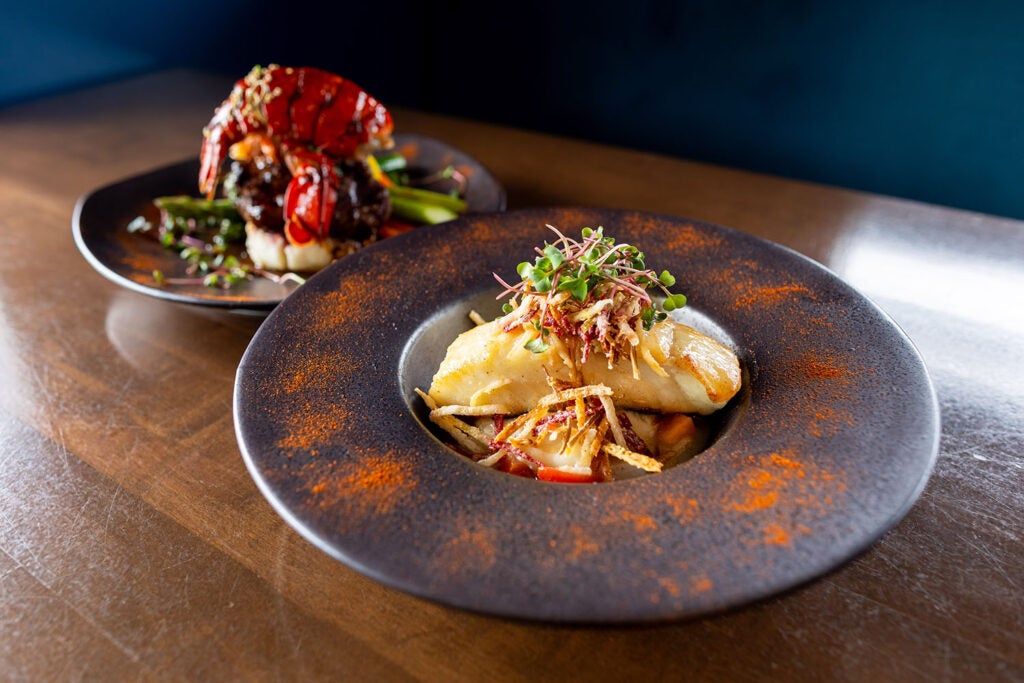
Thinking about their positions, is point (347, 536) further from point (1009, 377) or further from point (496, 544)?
point (1009, 377)

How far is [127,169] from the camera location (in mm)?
2588

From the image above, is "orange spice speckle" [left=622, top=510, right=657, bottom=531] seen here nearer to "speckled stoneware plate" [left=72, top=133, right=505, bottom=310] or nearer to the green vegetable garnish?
the green vegetable garnish

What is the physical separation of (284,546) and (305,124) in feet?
4.16

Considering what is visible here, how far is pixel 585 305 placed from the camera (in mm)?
1276

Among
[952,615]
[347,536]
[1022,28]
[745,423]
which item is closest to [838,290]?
[745,423]

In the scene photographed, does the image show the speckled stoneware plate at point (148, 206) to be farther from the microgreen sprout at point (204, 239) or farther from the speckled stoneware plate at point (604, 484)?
the speckled stoneware plate at point (604, 484)

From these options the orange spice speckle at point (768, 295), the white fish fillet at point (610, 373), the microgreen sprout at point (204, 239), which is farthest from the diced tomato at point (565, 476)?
the microgreen sprout at point (204, 239)

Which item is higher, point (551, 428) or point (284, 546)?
point (551, 428)

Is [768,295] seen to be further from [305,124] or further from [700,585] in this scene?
[305,124]

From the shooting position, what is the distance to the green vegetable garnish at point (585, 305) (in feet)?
4.12

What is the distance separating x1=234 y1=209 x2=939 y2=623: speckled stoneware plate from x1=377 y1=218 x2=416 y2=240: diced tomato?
647mm

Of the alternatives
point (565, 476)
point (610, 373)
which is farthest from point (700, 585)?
point (610, 373)

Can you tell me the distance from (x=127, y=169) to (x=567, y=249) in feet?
6.30

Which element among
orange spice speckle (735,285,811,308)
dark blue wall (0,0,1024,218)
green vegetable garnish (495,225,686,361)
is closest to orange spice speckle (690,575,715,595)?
green vegetable garnish (495,225,686,361)
